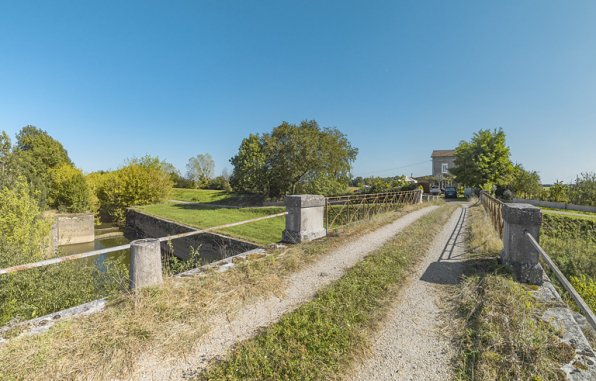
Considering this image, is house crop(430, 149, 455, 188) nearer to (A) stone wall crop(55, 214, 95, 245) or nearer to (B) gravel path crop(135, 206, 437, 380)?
(B) gravel path crop(135, 206, 437, 380)

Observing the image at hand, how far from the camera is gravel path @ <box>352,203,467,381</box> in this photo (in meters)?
2.13

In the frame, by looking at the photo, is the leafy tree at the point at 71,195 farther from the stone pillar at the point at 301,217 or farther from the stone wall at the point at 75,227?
the stone pillar at the point at 301,217

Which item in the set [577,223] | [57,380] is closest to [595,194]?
[577,223]

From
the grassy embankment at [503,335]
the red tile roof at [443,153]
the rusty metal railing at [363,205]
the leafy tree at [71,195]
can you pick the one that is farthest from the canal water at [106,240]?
the red tile roof at [443,153]

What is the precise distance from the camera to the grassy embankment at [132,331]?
2.02m

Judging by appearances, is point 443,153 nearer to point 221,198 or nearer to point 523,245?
point 221,198

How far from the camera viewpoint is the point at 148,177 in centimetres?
2484

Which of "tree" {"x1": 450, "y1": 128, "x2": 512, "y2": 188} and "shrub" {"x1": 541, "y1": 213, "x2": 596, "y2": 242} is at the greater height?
"tree" {"x1": 450, "y1": 128, "x2": 512, "y2": 188}

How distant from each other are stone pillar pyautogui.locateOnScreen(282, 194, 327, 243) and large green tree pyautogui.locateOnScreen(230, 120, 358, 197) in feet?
45.1

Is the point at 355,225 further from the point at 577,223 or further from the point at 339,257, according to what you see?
the point at 577,223

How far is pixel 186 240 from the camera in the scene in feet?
45.7

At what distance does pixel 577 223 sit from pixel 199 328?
1923cm

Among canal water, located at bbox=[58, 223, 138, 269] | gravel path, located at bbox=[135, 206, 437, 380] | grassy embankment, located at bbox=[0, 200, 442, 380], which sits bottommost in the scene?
canal water, located at bbox=[58, 223, 138, 269]

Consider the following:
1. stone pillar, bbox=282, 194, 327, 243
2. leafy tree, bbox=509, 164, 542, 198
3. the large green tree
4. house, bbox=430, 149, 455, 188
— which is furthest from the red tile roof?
stone pillar, bbox=282, 194, 327, 243
